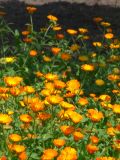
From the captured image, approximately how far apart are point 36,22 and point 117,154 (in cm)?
337

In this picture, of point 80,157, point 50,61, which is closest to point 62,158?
point 80,157

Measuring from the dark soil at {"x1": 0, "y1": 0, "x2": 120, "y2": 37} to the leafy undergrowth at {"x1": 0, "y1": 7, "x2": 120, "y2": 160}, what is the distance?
1339 mm

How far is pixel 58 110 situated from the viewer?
406 centimetres

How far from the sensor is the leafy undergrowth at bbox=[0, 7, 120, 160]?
3340 mm

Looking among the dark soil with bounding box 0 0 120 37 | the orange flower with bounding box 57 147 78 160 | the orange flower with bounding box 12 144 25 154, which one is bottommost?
the dark soil with bounding box 0 0 120 37

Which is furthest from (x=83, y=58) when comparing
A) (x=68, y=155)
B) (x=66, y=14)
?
(x=66, y=14)

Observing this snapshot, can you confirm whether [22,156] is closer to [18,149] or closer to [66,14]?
[18,149]

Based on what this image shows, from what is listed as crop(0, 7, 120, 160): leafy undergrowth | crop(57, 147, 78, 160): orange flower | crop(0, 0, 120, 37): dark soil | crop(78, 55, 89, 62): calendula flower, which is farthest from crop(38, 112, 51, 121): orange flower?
crop(0, 0, 120, 37): dark soil

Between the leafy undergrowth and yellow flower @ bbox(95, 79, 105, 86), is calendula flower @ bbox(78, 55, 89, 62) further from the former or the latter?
yellow flower @ bbox(95, 79, 105, 86)

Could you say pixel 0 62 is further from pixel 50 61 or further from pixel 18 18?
pixel 18 18

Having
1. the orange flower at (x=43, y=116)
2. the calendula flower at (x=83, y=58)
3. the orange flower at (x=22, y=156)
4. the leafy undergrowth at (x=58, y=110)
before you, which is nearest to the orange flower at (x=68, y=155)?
the leafy undergrowth at (x=58, y=110)

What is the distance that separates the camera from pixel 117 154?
11.6 ft

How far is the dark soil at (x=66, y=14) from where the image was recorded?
657cm

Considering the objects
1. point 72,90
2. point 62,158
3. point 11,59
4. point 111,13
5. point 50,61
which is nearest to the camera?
point 62,158
